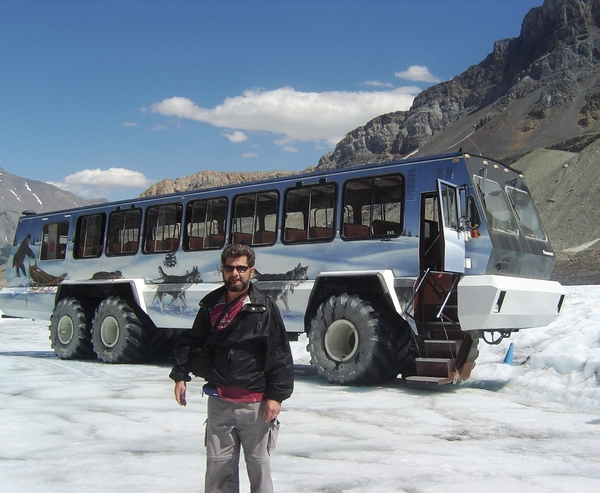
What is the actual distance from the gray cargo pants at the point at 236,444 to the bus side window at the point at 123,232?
9446mm

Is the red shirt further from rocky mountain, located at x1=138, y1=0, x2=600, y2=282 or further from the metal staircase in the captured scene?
rocky mountain, located at x1=138, y1=0, x2=600, y2=282

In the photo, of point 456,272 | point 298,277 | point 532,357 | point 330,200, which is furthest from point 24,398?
point 532,357

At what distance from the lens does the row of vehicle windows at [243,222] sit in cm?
977

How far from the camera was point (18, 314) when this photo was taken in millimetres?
15320

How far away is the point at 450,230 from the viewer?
341 inches

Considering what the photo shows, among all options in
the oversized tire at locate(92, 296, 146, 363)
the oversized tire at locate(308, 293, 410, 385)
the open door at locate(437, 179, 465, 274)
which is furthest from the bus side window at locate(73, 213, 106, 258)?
the open door at locate(437, 179, 465, 274)

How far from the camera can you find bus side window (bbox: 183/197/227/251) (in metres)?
11.7

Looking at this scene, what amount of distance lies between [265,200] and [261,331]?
7.09 m

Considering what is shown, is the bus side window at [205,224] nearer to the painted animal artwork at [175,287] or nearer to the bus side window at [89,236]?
the painted animal artwork at [175,287]

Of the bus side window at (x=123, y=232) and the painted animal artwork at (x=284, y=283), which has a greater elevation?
the bus side window at (x=123, y=232)

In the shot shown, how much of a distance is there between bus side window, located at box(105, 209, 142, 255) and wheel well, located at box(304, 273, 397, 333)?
4539 mm

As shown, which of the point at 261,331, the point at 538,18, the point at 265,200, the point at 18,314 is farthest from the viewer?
the point at 538,18

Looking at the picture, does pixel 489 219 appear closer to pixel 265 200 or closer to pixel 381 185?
pixel 381 185

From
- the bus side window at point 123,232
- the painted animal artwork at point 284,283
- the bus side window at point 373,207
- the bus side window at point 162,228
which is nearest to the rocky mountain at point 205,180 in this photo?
the bus side window at point 123,232
